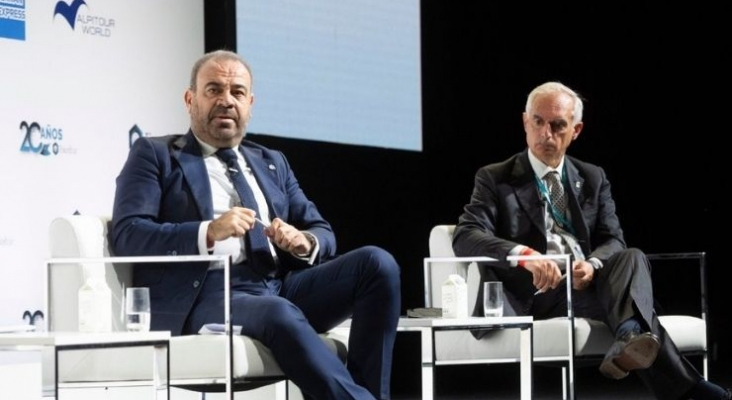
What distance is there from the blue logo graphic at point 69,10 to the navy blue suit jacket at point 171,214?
1562 mm

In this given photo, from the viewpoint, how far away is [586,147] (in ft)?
23.7

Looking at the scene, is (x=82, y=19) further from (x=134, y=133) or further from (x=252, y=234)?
(x=252, y=234)

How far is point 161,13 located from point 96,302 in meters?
2.74

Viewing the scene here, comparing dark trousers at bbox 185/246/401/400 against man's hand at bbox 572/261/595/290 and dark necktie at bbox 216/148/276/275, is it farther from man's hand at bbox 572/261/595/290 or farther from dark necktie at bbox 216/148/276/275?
man's hand at bbox 572/261/595/290

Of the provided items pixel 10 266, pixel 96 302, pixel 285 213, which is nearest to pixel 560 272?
pixel 285 213

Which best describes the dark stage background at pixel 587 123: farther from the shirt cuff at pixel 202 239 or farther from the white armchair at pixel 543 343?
the shirt cuff at pixel 202 239

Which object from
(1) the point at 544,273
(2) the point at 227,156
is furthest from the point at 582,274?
(2) the point at 227,156

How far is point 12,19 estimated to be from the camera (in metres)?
4.69

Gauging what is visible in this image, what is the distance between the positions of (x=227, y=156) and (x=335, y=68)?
2951mm

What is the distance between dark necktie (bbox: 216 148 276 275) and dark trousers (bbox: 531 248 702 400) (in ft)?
3.76

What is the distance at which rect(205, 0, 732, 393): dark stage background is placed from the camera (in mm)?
7098

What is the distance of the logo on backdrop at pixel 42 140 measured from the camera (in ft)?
Answer: 15.4

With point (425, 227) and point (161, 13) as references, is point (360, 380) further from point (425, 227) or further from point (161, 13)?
point (425, 227)

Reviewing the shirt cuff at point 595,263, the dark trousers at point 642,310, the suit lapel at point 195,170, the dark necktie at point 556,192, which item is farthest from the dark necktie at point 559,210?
the suit lapel at point 195,170
